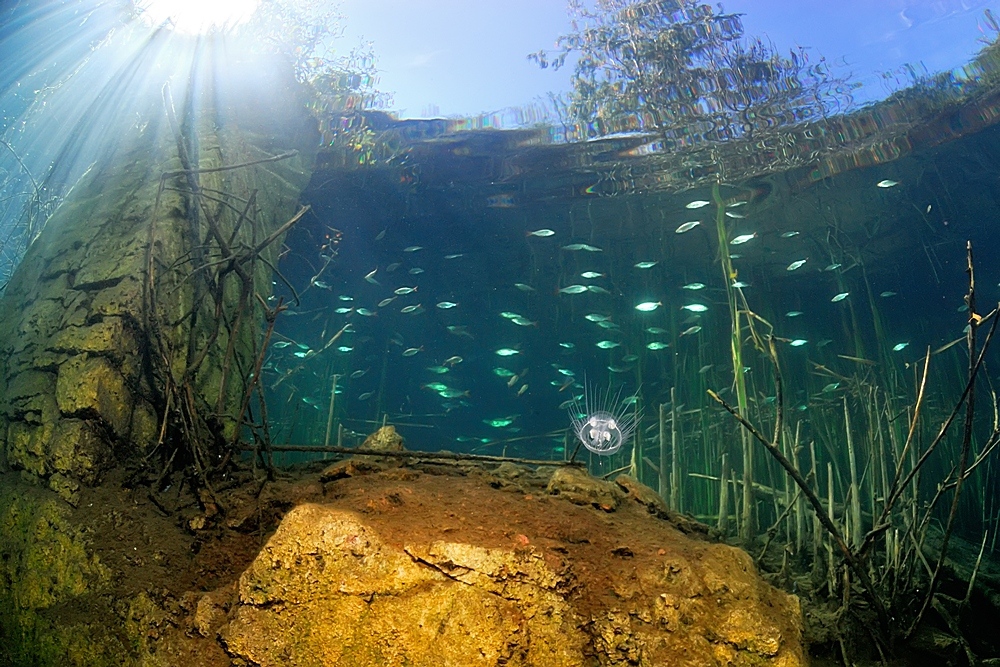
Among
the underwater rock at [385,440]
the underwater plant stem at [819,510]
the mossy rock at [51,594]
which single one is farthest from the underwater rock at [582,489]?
the mossy rock at [51,594]

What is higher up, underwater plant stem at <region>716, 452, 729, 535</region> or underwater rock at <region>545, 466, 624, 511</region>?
underwater rock at <region>545, 466, 624, 511</region>

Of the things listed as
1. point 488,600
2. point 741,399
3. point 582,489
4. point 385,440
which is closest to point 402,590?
point 488,600

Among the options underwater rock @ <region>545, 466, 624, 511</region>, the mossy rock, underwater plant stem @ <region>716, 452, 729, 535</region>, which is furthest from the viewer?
underwater plant stem @ <region>716, 452, 729, 535</region>

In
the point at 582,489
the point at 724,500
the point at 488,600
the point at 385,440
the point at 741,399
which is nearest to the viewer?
the point at 488,600

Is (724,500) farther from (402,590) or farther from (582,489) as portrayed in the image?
(402,590)

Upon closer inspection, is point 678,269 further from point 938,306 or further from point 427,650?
point 427,650

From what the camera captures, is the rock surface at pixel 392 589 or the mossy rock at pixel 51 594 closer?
the rock surface at pixel 392 589

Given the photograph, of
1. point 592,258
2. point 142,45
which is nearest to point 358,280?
point 592,258

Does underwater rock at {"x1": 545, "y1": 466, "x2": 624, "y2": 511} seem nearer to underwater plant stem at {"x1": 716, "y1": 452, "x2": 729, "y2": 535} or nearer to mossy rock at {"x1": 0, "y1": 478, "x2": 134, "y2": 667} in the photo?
underwater plant stem at {"x1": 716, "y1": 452, "x2": 729, "y2": 535}

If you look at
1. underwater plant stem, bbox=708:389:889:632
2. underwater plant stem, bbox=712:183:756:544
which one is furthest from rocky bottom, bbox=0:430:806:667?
underwater plant stem, bbox=712:183:756:544

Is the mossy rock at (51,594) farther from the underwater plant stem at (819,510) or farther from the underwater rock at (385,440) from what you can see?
the underwater plant stem at (819,510)

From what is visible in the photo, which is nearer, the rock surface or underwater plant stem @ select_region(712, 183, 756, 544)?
the rock surface

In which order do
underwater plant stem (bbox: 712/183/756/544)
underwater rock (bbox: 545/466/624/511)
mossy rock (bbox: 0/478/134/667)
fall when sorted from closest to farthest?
mossy rock (bbox: 0/478/134/667)
underwater rock (bbox: 545/466/624/511)
underwater plant stem (bbox: 712/183/756/544)

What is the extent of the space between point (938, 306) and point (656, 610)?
79.9 feet
